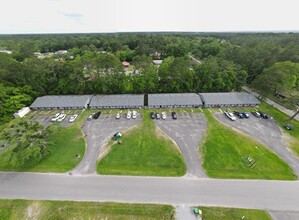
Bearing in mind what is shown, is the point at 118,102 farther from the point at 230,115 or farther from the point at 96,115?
the point at 230,115

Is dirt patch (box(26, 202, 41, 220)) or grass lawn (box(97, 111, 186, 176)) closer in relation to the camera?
dirt patch (box(26, 202, 41, 220))

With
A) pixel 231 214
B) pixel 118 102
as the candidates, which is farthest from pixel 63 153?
pixel 231 214

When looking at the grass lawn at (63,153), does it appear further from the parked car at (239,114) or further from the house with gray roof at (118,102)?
the parked car at (239,114)

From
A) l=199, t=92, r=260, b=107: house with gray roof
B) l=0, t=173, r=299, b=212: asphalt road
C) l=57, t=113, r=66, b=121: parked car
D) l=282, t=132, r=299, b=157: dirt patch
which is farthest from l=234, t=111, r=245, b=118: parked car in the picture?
l=57, t=113, r=66, b=121: parked car

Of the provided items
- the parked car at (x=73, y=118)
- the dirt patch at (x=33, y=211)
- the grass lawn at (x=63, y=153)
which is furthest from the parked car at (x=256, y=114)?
the dirt patch at (x=33, y=211)

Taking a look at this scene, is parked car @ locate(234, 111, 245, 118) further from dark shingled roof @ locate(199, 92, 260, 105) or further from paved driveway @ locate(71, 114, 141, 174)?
paved driveway @ locate(71, 114, 141, 174)

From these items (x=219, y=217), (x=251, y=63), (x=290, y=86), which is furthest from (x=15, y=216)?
A: (x=251, y=63)
